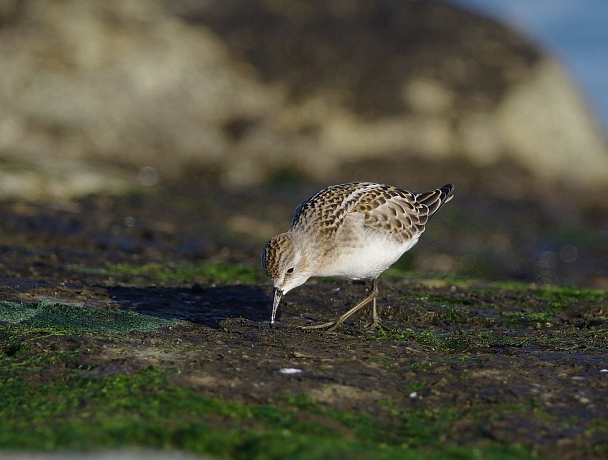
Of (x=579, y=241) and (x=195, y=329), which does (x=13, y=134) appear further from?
(x=195, y=329)

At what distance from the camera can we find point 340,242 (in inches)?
285

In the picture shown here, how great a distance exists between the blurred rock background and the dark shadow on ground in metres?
7.62

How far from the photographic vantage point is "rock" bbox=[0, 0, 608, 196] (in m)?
19.9

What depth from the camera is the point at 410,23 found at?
2427cm

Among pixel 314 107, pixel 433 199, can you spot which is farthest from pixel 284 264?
pixel 314 107

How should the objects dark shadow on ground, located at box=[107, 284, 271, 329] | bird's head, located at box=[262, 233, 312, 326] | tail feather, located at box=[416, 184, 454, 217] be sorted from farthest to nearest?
1. tail feather, located at box=[416, 184, 454, 217]
2. dark shadow on ground, located at box=[107, 284, 271, 329]
3. bird's head, located at box=[262, 233, 312, 326]

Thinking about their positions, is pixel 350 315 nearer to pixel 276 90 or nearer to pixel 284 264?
pixel 284 264

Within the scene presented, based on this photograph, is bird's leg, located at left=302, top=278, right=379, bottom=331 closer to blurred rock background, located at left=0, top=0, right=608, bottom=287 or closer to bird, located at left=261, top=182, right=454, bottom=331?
bird, located at left=261, top=182, right=454, bottom=331

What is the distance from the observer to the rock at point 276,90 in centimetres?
1992

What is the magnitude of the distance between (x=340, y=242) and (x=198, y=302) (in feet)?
5.83

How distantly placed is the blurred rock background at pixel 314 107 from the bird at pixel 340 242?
8581 mm

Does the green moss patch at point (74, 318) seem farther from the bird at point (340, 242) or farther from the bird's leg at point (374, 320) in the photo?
the bird's leg at point (374, 320)

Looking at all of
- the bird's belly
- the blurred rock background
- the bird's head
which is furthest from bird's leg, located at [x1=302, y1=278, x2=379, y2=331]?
the blurred rock background

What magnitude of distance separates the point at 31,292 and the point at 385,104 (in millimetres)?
15482
